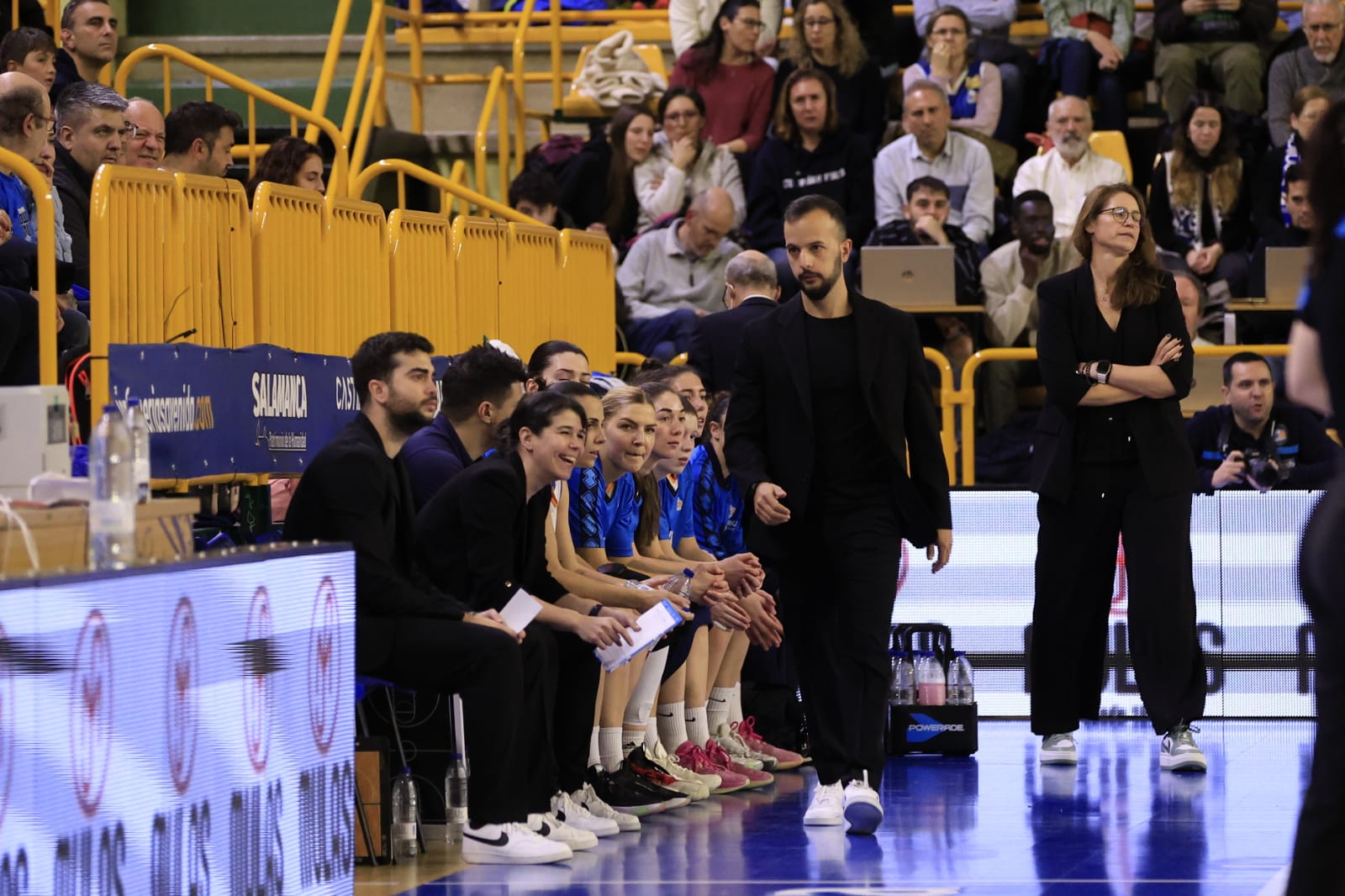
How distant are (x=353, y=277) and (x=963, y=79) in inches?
Result: 292

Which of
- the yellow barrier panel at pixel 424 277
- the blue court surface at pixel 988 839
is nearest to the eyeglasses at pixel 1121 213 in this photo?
the blue court surface at pixel 988 839

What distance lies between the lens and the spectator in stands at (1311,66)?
47.7 ft

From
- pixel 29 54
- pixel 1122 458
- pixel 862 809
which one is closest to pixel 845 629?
pixel 862 809

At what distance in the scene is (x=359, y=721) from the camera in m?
7.45

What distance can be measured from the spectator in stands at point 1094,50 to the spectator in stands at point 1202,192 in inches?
56.1

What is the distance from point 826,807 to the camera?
7.55 meters

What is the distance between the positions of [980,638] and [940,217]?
135 inches

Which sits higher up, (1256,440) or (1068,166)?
(1068,166)

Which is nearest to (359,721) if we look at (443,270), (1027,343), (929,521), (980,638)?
(929,521)

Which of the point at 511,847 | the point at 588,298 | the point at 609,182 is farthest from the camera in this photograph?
the point at 609,182

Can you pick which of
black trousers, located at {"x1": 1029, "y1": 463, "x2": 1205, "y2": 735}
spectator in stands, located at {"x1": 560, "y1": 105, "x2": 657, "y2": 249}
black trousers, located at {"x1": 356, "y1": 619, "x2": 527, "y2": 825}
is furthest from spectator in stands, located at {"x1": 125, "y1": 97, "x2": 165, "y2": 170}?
spectator in stands, located at {"x1": 560, "y1": 105, "x2": 657, "y2": 249}

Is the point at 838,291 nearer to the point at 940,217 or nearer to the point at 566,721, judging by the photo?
the point at 566,721

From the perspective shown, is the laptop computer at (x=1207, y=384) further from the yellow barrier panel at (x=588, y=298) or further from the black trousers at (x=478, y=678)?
the black trousers at (x=478, y=678)

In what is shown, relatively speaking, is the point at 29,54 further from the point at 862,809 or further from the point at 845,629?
the point at 862,809
